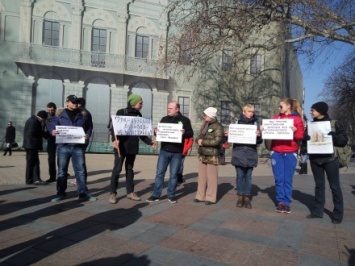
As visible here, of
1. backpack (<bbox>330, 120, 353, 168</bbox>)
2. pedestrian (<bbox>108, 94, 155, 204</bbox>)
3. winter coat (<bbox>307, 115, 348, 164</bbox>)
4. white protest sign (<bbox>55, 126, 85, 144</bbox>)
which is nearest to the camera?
winter coat (<bbox>307, 115, 348, 164</bbox>)

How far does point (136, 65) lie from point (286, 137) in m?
20.9

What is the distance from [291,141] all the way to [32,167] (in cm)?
621

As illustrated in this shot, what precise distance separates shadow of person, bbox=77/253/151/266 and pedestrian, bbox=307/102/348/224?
3346 mm

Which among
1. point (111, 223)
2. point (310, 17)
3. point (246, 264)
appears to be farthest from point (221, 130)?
point (310, 17)

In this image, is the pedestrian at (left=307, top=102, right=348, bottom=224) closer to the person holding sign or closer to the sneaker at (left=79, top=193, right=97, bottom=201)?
the person holding sign

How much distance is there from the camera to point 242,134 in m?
6.18


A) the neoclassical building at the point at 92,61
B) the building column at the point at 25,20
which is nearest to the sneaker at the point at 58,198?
the neoclassical building at the point at 92,61

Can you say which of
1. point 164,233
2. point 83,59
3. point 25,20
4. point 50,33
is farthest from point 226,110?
point 164,233

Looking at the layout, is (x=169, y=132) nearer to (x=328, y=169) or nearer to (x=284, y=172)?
(x=284, y=172)

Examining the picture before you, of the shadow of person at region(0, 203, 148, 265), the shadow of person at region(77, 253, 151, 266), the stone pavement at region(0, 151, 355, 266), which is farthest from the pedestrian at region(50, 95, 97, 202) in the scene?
the shadow of person at region(77, 253, 151, 266)

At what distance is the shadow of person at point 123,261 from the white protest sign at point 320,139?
3.33 m

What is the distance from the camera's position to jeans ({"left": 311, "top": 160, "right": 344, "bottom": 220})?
5.47 m

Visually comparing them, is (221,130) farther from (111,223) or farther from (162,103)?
(162,103)

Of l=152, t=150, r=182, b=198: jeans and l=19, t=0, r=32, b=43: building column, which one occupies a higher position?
l=19, t=0, r=32, b=43: building column
